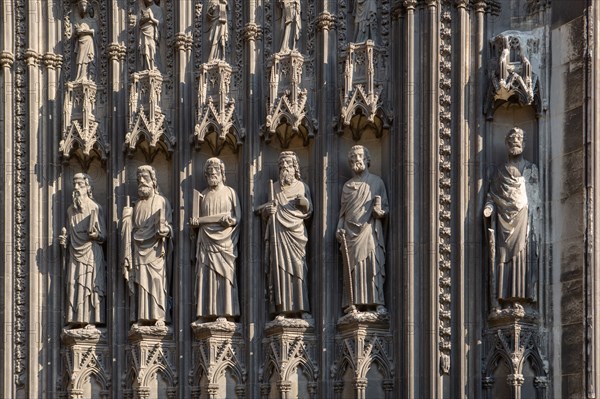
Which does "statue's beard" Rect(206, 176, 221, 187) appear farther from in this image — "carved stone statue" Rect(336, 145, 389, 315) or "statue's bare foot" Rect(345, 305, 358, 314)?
"statue's bare foot" Rect(345, 305, 358, 314)

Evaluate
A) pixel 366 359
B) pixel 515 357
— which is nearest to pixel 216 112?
pixel 366 359

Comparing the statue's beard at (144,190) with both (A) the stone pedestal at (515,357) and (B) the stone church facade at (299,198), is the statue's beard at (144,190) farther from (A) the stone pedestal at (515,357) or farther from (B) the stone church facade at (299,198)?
(A) the stone pedestal at (515,357)

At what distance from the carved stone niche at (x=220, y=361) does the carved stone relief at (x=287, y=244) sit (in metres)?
0.64

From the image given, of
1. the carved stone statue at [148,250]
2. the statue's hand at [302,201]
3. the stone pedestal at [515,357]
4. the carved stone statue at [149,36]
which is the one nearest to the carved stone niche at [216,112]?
the carved stone statue at [149,36]

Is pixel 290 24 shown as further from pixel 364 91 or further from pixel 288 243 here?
pixel 288 243

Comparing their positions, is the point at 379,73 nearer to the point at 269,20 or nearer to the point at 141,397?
the point at 269,20

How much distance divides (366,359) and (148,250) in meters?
3.18

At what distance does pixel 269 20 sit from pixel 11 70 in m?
3.45

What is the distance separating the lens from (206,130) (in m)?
23.2

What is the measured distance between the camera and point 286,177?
74.7 feet

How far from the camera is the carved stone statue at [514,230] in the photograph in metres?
21.5

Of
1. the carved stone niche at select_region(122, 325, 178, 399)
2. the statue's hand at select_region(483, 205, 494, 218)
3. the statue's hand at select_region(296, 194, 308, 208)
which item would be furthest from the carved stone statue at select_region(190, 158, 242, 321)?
the statue's hand at select_region(483, 205, 494, 218)

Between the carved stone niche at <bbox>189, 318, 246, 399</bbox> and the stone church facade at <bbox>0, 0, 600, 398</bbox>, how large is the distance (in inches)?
1.1

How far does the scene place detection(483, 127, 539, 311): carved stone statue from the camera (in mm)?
21516
